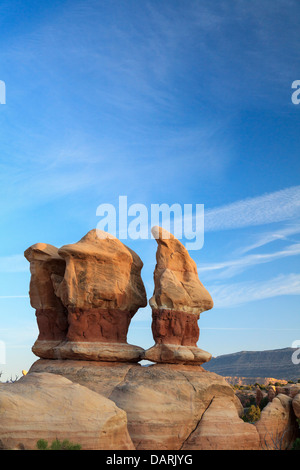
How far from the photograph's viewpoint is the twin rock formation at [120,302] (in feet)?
86.0

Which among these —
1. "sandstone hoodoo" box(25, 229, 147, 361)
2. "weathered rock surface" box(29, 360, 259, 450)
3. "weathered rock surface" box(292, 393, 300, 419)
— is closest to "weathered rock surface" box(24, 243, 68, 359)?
"sandstone hoodoo" box(25, 229, 147, 361)

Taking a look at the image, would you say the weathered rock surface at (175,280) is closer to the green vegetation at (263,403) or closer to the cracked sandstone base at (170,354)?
the cracked sandstone base at (170,354)

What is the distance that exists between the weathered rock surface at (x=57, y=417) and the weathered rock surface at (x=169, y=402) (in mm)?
1898

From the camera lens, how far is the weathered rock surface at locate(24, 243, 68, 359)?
2906 cm

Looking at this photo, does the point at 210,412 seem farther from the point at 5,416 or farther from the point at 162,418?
the point at 5,416

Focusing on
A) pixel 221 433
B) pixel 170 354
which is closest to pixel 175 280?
pixel 170 354

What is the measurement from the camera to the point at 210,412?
77.8ft

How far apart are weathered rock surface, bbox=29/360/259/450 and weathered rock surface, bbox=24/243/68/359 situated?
3.26m

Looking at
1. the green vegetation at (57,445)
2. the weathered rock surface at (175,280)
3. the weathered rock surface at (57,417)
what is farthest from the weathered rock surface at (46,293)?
the green vegetation at (57,445)

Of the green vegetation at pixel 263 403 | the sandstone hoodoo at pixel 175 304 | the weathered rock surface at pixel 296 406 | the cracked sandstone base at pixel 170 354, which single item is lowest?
the green vegetation at pixel 263 403

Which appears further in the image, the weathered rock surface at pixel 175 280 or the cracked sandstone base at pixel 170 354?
the weathered rock surface at pixel 175 280

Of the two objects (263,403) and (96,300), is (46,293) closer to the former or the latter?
(96,300)

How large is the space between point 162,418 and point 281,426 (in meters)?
7.09

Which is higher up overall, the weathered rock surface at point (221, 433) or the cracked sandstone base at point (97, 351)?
the cracked sandstone base at point (97, 351)
